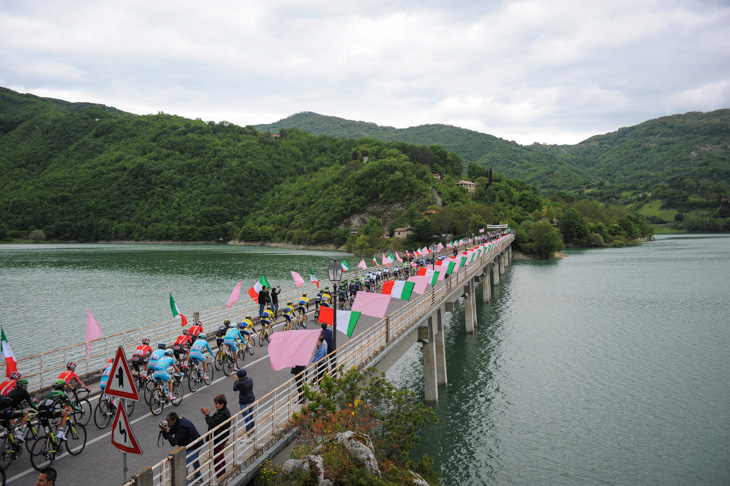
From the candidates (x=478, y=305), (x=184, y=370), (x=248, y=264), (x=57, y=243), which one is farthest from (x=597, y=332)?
(x=57, y=243)

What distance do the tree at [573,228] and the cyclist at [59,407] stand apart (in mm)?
138966

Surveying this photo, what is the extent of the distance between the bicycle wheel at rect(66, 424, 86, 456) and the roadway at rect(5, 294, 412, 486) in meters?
0.13

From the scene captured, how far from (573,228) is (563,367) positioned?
381ft

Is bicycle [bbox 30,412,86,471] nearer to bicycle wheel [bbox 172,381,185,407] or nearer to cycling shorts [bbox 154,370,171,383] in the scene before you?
cycling shorts [bbox 154,370,171,383]

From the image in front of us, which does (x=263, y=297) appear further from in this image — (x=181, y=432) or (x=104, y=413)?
(x=181, y=432)

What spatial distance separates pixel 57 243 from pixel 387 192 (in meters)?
121

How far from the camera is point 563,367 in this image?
2786 centimetres

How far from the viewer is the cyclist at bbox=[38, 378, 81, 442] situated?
9.87 m

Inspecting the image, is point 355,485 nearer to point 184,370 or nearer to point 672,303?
point 184,370

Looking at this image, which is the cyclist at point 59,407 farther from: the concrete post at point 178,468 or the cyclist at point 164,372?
the concrete post at point 178,468

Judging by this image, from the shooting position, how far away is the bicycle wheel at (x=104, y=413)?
11836 mm

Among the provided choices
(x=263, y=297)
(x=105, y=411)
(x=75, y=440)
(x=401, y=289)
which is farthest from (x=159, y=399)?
(x=401, y=289)

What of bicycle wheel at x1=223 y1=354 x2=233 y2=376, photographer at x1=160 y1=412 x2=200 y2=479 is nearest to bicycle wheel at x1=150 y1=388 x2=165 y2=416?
bicycle wheel at x1=223 y1=354 x2=233 y2=376

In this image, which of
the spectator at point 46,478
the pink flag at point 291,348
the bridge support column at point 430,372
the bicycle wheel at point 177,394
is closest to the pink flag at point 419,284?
the bridge support column at point 430,372
